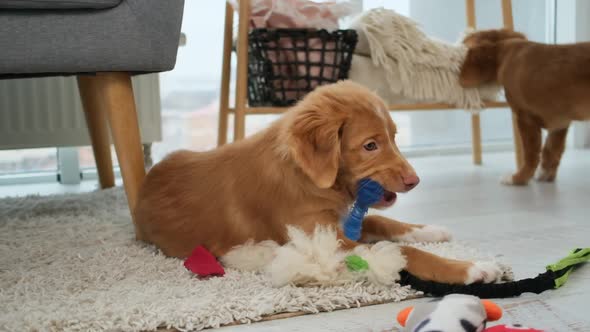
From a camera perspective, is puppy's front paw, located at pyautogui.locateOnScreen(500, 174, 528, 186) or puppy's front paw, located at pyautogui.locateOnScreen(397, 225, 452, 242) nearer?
puppy's front paw, located at pyautogui.locateOnScreen(397, 225, 452, 242)

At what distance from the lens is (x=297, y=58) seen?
242 cm

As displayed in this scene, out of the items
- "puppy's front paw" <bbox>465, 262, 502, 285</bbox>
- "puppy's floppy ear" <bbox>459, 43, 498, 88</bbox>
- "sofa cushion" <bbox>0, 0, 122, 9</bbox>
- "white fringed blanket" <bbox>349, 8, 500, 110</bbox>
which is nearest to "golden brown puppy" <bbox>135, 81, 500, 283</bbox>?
"puppy's front paw" <bbox>465, 262, 502, 285</bbox>

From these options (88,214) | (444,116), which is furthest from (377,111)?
(444,116)

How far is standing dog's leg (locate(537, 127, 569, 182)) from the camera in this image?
102 inches

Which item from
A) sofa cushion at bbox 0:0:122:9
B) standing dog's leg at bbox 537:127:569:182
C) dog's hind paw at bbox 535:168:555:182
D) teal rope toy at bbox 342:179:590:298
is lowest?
dog's hind paw at bbox 535:168:555:182

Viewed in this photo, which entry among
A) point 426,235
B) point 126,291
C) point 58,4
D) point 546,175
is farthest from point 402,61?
point 126,291

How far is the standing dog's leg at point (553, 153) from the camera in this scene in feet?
8.48

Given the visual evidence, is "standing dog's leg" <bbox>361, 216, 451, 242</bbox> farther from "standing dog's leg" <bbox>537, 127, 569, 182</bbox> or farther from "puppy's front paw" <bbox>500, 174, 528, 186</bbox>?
"standing dog's leg" <bbox>537, 127, 569, 182</bbox>

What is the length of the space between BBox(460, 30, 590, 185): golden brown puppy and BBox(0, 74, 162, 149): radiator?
1.42m

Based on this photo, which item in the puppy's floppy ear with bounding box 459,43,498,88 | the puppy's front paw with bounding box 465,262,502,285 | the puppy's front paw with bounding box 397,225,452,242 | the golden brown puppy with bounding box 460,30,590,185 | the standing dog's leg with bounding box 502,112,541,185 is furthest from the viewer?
the puppy's floppy ear with bounding box 459,43,498,88

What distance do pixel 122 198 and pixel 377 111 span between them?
4.11ft

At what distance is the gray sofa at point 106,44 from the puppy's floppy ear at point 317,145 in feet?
1.72

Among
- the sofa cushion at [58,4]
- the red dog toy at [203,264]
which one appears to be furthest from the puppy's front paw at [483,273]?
the sofa cushion at [58,4]

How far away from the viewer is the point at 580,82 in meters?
2.29
